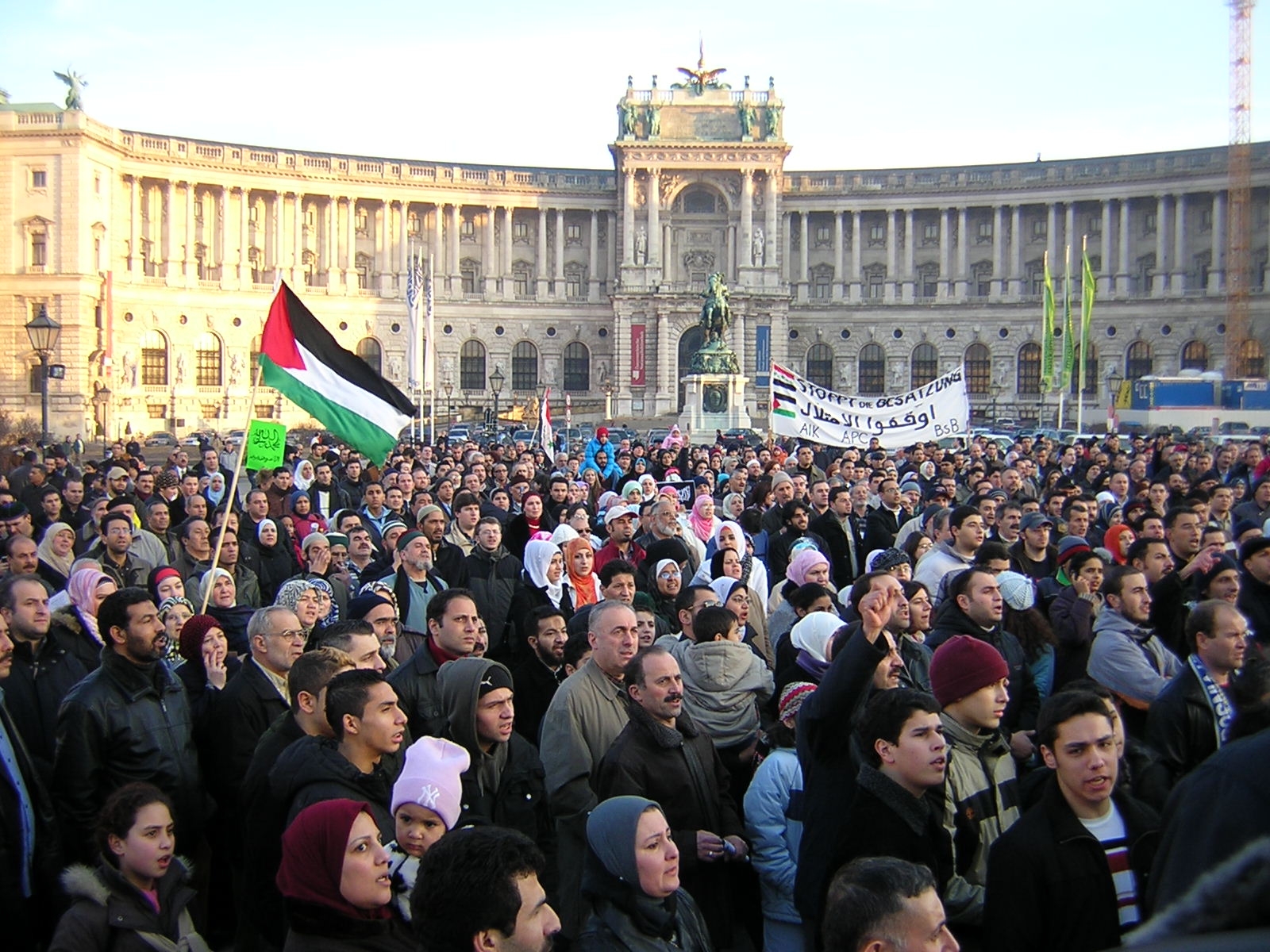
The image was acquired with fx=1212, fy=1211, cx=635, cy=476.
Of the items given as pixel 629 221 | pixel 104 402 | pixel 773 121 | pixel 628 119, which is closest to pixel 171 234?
pixel 104 402

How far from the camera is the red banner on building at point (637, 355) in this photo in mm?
68125

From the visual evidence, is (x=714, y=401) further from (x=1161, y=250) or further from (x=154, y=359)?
(x=1161, y=250)

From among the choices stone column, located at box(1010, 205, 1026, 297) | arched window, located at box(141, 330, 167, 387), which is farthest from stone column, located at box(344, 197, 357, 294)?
stone column, located at box(1010, 205, 1026, 297)

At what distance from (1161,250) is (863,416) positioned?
54.2m

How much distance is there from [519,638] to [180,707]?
3.23 m

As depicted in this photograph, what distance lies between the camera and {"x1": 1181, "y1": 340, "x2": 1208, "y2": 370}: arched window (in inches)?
2603

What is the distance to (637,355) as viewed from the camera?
224ft

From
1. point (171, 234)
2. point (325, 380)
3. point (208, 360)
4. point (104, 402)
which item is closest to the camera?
point (325, 380)

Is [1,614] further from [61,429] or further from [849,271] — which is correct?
[849,271]

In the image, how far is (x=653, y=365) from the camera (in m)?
68.3

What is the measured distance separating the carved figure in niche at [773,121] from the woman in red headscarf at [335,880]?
224 ft

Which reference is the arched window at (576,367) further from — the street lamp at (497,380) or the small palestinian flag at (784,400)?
the small palestinian flag at (784,400)

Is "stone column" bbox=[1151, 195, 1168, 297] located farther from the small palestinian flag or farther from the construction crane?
the small palestinian flag

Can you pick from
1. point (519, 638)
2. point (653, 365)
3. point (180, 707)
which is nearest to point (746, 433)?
point (653, 365)
